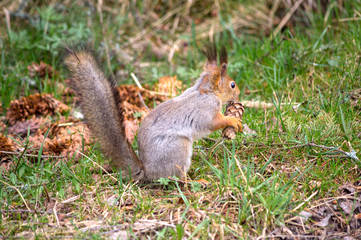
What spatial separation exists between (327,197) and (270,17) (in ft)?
11.8

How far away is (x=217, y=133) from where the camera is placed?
3.13 metres

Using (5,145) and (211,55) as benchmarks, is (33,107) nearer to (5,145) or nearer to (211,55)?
(5,145)

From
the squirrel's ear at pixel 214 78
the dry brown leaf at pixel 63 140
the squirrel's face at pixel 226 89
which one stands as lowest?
the dry brown leaf at pixel 63 140

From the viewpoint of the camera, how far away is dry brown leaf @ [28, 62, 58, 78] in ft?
13.5

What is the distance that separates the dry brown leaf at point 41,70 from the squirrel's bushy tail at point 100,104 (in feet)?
6.16

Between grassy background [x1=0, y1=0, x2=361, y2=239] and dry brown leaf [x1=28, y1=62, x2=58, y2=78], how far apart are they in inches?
4.2

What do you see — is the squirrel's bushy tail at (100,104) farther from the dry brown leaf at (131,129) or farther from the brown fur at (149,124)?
the dry brown leaf at (131,129)

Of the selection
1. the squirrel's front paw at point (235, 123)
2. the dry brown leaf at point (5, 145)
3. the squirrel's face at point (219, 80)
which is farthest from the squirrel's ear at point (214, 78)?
the dry brown leaf at point (5, 145)

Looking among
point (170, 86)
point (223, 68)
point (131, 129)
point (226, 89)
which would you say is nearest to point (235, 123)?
point (226, 89)

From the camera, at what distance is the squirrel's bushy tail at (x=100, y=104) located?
2373mm

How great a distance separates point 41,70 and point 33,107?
0.76 metres

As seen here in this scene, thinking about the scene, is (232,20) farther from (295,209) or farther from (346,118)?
(295,209)

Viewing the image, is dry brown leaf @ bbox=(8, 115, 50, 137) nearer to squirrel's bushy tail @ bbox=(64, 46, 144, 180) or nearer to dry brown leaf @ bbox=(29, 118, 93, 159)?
dry brown leaf @ bbox=(29, 118, 93, 159)

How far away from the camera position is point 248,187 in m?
2.17
